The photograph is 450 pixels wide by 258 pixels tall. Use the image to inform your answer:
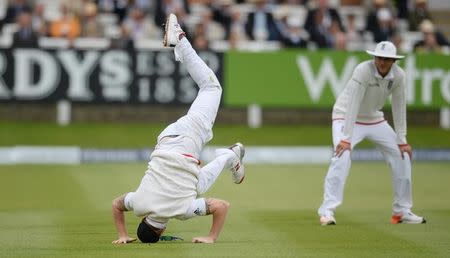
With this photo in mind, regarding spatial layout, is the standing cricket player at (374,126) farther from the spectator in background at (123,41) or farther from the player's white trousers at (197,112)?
the spectator in background at (123,41)

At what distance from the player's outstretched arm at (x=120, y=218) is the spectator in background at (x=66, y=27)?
36.1 feet

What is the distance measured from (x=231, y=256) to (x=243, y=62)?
11.2 meters

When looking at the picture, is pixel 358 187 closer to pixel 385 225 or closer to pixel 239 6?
pixel 385 225

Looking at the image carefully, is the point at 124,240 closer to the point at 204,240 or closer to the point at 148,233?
the point at 148,233

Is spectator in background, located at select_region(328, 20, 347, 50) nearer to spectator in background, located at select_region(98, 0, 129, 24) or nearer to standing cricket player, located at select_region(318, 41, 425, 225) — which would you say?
spectator in background, located at select_region(98, 0, 129, 24)

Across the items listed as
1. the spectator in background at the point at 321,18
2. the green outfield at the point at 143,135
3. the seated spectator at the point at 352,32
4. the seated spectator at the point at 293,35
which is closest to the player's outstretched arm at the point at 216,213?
the green outfield at the point at 143,135

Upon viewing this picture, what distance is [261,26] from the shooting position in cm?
2164

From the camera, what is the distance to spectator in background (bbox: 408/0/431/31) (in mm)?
22616

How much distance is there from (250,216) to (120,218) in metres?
2.89

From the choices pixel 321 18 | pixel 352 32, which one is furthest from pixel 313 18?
pixel 352 32

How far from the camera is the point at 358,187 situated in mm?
15469

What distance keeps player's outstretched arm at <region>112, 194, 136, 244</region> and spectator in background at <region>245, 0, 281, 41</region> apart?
1193 centimetres

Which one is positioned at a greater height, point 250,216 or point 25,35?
point 25,35

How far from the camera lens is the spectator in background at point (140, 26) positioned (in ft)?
68.3
